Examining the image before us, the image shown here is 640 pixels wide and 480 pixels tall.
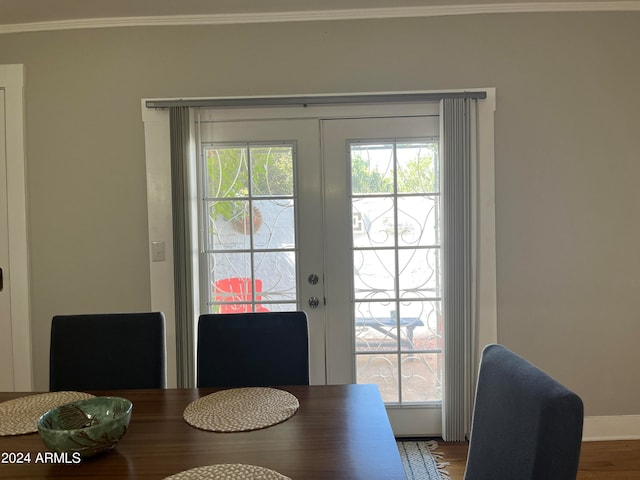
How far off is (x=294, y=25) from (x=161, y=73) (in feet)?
2.74

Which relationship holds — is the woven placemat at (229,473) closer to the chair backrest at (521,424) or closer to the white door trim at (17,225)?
the chair backrest at (521,424)

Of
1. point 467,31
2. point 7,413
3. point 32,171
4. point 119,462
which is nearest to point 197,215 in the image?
point 32,171

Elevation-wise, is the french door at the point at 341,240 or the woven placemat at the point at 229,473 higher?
the french door at the point at 341,240

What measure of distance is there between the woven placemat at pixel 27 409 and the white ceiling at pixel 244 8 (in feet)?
6.69

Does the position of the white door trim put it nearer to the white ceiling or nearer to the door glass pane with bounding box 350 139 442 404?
the white ceiling

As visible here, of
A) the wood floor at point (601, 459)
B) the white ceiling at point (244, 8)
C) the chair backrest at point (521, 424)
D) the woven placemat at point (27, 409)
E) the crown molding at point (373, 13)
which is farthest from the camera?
the crown molding at point (373, 13)

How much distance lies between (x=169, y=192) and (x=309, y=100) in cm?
98

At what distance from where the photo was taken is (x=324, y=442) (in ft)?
3.64

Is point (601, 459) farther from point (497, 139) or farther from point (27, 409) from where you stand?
point (27, 409)

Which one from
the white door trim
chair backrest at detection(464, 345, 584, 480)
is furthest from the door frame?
chair backrest at detection(464, 345, 584, 480)

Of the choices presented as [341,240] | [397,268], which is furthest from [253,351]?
[397,268]

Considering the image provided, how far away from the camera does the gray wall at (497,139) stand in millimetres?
2486

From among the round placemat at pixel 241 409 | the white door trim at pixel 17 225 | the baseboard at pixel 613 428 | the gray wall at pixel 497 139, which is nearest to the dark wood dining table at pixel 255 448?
the round placemat at pixel 241 409

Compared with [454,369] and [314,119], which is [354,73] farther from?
[454,369]
